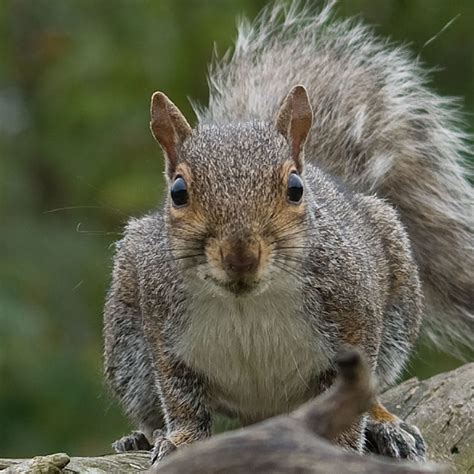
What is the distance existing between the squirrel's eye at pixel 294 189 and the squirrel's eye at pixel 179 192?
22 cm

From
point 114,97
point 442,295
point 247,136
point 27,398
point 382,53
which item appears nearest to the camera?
point 247,136

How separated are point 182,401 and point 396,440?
54cm

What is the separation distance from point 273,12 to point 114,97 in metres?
0.81

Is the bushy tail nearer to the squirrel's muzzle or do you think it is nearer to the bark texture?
the bark texture

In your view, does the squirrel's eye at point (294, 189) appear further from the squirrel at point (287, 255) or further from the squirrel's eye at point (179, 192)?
the squirrel's eye at point (179, 192)

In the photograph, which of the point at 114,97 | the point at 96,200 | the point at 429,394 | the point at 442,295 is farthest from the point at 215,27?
the point at 429,394

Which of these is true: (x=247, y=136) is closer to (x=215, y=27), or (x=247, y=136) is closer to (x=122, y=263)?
(x=122, y=263)

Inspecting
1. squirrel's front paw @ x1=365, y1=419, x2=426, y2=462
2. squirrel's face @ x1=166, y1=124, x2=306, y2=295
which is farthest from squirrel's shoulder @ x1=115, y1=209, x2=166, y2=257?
squirrel's front paw @ x1=365, y1=419, x2=426, y2=462

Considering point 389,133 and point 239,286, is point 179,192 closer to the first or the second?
point 239,286

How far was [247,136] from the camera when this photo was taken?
2.86 meters

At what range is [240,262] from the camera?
249 cm

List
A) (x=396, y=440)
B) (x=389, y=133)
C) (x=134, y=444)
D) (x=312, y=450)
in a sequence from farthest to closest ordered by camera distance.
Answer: (x=389, y=133)
(x=134, y=444)
(x=396, y=440)
(x=312, y=450)

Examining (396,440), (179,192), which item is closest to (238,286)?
(179,192)

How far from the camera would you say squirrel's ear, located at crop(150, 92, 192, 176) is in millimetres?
2949
